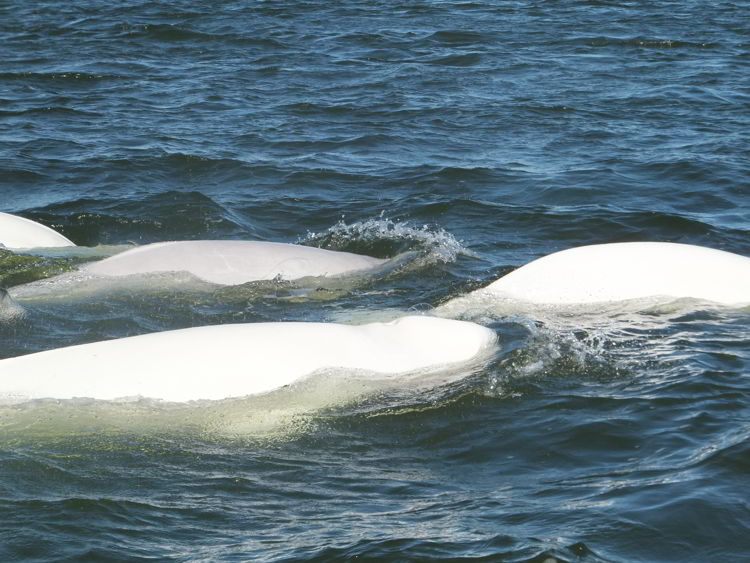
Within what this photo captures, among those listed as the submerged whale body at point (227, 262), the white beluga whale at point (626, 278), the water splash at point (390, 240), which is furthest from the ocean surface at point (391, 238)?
the submerged whale body at point (227, 262)

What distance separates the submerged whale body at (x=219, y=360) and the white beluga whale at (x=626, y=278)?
1782mm

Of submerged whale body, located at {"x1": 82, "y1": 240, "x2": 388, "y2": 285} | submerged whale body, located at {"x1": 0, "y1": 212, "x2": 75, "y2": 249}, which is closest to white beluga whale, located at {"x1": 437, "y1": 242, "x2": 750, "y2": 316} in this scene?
submerged whale body, located at {"x1": 82, "y1": 240, "x2": 388, "y2": 285}

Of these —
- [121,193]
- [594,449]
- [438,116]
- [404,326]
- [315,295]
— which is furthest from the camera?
[438,116]

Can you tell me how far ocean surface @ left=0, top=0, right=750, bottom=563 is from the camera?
5.54 meters

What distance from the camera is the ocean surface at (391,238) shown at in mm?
5539

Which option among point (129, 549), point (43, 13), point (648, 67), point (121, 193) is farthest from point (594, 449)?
point (43, 13)

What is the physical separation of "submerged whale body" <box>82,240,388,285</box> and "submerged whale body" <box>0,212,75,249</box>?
1.28 meters

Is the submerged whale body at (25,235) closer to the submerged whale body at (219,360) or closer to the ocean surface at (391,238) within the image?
the ocean surface at (391,238)

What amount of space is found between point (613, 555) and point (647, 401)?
6.97 feet

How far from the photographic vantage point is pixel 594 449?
6387mm

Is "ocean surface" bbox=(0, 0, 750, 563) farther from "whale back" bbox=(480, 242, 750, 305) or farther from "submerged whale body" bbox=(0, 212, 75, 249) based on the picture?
"submerged whale body" bbox=(0, 212, 75, 249)

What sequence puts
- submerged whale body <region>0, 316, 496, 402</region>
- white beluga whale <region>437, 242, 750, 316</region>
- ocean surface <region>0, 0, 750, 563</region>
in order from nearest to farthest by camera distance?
ocean surface <region>0, 0, 750, 563</region> < submerged whale body <region>0, 316, 496, 402</region> < white beluga whale <region>437, 242, 750, 316</region>

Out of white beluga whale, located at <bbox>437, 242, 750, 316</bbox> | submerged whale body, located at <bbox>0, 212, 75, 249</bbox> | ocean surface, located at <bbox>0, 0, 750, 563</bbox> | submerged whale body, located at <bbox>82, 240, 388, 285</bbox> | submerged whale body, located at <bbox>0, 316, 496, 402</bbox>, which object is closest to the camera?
ocean surface, located at <bbox>0, 0, 750, 563</bbox>

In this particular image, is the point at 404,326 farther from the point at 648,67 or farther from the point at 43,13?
the point at 43,13
